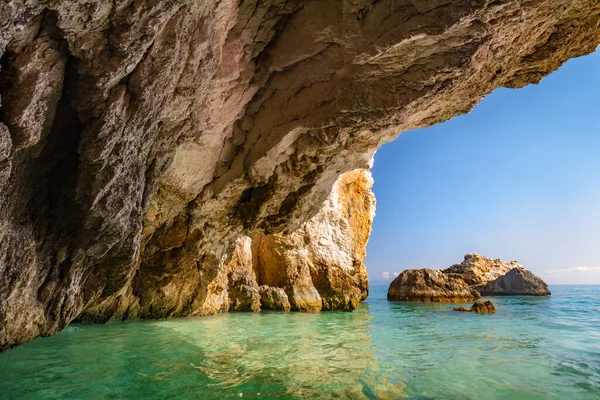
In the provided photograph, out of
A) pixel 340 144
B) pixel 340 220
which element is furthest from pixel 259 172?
pixel 340 220

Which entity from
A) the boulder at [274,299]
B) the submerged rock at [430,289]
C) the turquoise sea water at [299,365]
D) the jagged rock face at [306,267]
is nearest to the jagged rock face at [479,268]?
the submerged rock at [430,289]

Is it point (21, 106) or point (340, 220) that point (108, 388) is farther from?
point (340, 220)

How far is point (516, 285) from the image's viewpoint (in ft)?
116

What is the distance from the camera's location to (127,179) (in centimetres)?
558

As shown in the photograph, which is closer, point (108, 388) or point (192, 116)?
point (108, 388)

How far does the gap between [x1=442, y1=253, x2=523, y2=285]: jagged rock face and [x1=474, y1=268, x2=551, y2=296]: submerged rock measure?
159 cm

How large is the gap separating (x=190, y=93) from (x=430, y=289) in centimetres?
2546

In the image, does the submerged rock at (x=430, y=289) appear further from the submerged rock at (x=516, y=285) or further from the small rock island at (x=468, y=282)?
the submerged rock at (x=516, y=285)

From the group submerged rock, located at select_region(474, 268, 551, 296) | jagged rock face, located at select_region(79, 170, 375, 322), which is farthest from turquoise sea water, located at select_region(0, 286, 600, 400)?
submerged rock, located at select_region(474, 268, 551, 296)

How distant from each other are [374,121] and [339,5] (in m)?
2.38

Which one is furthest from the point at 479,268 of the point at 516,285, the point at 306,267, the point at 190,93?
the point at 190,93

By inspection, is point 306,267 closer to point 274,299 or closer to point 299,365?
point 274,299

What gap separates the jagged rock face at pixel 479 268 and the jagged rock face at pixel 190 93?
34.3 metres

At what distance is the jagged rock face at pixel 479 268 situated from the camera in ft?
125
